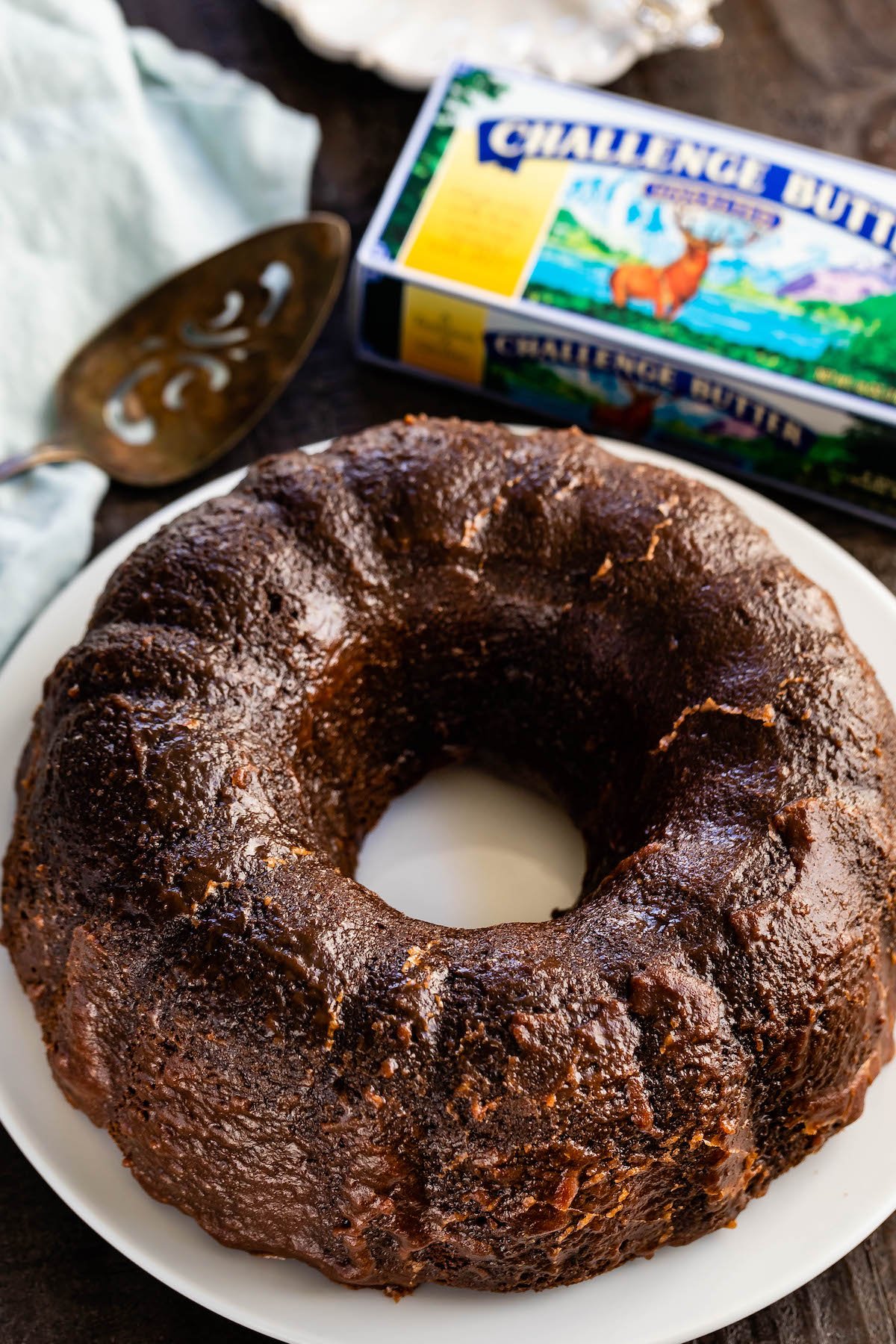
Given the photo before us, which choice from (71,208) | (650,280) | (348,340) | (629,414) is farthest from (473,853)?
(71,208)

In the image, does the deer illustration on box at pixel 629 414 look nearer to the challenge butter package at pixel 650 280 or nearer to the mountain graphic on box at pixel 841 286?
the challenge butter package at pixel 650 280

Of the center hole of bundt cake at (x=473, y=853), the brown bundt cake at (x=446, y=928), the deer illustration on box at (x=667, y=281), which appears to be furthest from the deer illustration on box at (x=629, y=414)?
the center hole of bundt cake at (x=473, y=853)

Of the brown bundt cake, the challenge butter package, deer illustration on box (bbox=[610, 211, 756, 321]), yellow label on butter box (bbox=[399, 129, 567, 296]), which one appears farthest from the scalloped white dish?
the brown bundt cake

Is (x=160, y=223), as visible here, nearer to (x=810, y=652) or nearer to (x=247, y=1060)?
(x=810, y=652)

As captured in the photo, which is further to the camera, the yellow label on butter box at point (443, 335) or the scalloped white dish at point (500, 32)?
the scalloped white dish at point (500, 32)

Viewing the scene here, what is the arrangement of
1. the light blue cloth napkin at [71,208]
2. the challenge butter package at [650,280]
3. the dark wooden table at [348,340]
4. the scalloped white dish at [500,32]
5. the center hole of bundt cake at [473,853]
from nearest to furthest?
1. the dark wooden table at [348,340]
2. the center hole of bundt cake at [473,853]
3. the challenge butter package at [650,280]
4. the light blue cloth napkin at [71,208]
5. the scalloped white dish at [500,32]

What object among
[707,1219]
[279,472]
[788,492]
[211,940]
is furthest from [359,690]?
[788,492]

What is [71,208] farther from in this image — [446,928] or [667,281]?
[446,928]
